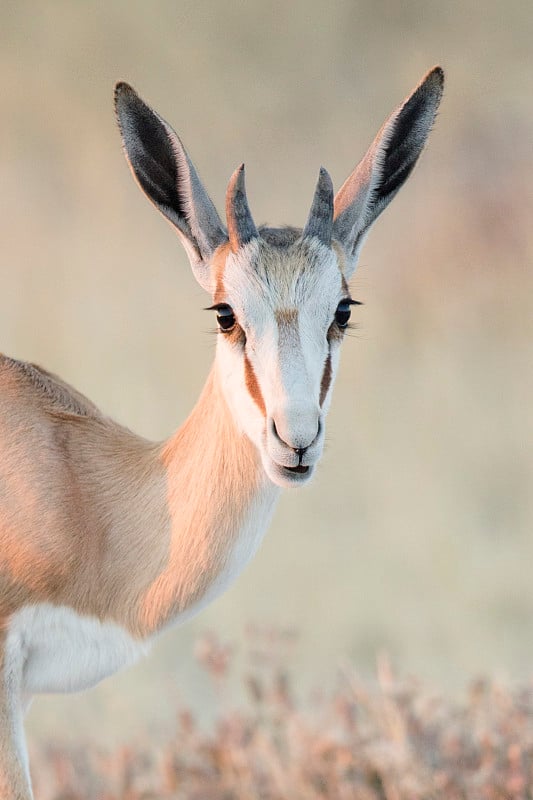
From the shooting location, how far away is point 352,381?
9.59 metres

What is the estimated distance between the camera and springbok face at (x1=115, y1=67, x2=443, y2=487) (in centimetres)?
307

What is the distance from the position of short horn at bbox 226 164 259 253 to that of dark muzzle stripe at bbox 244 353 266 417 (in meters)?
0.34

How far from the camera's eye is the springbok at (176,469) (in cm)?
327

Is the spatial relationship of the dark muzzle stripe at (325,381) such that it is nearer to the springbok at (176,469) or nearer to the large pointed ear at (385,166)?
the springbok at (176,469)

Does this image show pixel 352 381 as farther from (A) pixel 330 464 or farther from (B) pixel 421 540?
(B) pixel 421 540

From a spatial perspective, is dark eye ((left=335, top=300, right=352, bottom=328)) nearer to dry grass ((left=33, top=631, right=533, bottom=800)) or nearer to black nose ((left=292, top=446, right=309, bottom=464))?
black nose ((left=292, top=446, right=309, bottom=464))

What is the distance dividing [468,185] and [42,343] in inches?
133

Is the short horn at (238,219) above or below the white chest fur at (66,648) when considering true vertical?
above

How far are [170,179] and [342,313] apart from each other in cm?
62

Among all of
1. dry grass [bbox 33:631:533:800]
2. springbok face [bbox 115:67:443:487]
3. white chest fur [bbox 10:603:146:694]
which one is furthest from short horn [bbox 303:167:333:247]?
dry grass [bbox 33:631:533:800]

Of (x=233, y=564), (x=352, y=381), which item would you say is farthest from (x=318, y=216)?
(x=352, y=381)

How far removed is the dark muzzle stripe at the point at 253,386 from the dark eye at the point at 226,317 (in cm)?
12

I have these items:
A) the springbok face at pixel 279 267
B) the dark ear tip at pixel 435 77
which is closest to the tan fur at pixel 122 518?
the springbok face at pixel 279 267

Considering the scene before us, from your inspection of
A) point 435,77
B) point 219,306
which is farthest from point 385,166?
point 219,306
